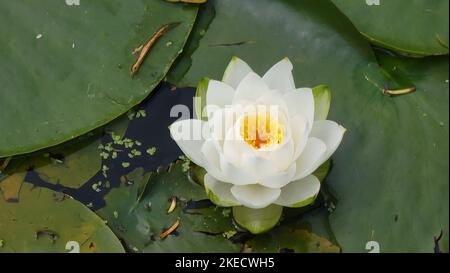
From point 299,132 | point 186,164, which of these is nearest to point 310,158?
point 299,132

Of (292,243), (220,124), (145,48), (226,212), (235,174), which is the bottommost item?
(292,243)

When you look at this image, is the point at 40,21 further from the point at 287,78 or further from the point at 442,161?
the point at 442,161

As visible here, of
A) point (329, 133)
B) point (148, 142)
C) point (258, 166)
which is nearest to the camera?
point (258, 166)

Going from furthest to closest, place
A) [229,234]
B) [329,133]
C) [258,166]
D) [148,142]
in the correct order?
[148,142] → [229,234] → [329,133] → [258,166]

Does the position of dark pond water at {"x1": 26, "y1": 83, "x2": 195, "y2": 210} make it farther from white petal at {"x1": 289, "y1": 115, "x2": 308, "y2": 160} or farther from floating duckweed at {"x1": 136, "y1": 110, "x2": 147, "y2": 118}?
white petal at {"x1": 289, "y1": 115, "x2": 308, "y2": 160}

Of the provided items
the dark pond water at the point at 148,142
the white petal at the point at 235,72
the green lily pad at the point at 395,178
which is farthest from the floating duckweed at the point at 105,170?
the green lily pad at the point at 395,178

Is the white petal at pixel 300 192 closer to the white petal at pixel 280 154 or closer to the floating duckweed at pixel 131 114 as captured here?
the white petal at pixel 280 154

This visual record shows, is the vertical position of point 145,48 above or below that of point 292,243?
above

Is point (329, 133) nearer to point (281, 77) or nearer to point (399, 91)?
point (281, 77)
